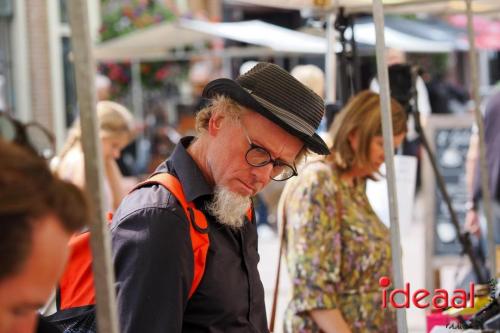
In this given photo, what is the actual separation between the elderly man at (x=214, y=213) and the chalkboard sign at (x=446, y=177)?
413cm

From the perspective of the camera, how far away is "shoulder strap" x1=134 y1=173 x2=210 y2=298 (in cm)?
235

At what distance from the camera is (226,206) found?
8.03 ft

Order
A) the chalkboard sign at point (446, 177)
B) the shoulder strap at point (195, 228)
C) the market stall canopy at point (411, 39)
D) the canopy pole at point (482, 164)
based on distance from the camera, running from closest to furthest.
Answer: the shoulder strap at point (195, 228), the canopy pole at point (482, 164), the chalkboard sign at point (446, 177), the market stall canopy at point (411, 39)

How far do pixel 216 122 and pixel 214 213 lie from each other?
23 cm

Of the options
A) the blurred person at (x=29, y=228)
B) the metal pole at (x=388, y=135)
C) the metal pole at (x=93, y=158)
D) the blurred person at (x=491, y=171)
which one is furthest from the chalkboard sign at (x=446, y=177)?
the blurred person at (x=29, y=228)

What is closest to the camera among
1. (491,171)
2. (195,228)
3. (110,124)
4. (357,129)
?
(195,228)

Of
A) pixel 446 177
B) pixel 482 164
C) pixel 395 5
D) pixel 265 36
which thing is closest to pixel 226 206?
pixel 482 164

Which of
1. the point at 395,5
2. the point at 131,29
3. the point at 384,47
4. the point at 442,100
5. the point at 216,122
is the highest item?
the point at 131,29

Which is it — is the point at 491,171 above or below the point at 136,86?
below

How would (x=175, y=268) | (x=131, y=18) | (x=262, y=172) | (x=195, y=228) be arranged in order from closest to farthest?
1. (x=175, y=268)
2. (x=195, y=228)
3. (x=262, y=172)
4. (x=131, y=18)

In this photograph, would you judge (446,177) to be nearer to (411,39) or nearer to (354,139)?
(354,139)

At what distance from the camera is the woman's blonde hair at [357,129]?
3.49 meters

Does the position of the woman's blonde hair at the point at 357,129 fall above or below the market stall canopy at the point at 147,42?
below

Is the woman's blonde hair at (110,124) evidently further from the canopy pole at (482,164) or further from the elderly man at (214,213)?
the elderly man at (214,213)
